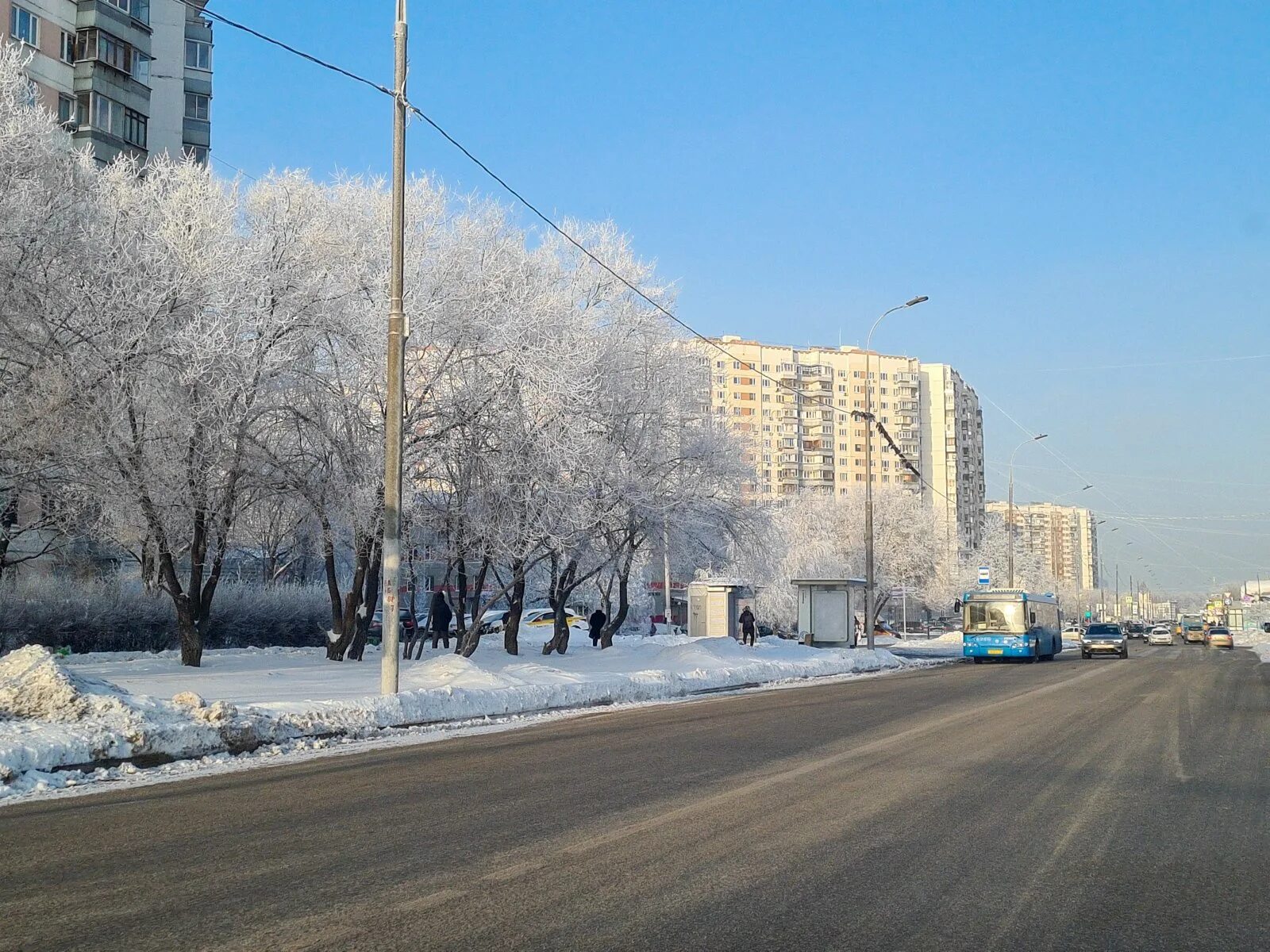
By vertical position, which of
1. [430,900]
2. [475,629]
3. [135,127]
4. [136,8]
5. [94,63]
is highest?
[136,8]

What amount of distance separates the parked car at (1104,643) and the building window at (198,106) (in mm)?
49421

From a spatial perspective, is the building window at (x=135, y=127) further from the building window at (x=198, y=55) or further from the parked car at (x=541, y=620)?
the parked car at (x=541, y=620)

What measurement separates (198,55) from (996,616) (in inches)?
1745

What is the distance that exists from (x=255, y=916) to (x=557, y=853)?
2.11 m

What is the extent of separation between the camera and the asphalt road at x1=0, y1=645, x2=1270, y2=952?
5617mm

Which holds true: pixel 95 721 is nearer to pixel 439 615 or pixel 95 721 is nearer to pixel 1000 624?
pixel 439 615

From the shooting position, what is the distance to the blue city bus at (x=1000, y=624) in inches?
1817

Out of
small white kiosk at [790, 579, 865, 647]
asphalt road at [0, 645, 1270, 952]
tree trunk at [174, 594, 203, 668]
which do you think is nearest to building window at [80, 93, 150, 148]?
tree trunk at [174, 594, 203, 668]

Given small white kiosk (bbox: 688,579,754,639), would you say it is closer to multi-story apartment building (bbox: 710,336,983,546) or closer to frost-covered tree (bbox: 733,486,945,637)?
frost-covered tree (bbox: 733,486,945,637)

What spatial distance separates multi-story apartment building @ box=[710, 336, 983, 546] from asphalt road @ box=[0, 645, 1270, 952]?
13336 cm

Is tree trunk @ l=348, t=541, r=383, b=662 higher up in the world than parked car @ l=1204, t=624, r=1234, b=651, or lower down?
higher up

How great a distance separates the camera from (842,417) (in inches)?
6235

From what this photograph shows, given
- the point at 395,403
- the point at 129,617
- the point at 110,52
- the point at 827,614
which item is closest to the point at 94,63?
the point at 110,52

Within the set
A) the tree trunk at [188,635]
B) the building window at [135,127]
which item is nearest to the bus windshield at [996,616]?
the tree trunk at [188,635]
